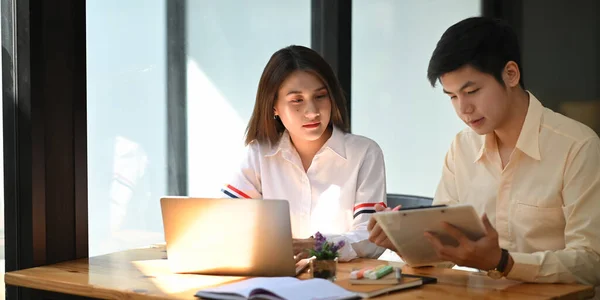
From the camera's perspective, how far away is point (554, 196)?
2281 millimetres

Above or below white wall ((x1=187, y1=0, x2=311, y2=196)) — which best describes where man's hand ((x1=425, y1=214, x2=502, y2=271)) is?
below

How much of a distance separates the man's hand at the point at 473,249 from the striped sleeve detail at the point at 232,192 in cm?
103

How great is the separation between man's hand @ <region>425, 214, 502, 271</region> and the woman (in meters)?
0.76

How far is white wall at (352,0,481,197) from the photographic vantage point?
14.5ft

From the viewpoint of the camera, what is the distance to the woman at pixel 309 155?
2.86 metres

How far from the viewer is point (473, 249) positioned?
78.8 inches

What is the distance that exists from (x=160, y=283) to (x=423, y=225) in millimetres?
700

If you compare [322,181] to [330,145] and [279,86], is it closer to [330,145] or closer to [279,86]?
[330,145]

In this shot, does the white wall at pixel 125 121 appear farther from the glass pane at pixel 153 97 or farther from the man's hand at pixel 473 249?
the man's hand at pixel 473 249

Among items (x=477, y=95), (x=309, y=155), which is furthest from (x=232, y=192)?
(x=477, y=95)

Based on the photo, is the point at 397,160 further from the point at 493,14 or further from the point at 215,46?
the point at 215,46

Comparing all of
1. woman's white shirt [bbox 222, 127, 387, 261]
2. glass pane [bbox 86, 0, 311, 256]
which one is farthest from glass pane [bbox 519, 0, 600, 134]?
woman's white shirt [bbox 222, 127, 387, 261]

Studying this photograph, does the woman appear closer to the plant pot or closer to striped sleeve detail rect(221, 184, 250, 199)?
striped sleeve detail rect(221, 184, 250, 199)

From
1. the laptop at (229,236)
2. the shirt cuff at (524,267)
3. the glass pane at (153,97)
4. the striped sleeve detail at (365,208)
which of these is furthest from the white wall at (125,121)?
the shirt cuff at (524,267)
